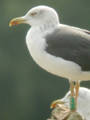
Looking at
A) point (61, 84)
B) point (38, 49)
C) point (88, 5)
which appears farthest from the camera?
point (88, 5)

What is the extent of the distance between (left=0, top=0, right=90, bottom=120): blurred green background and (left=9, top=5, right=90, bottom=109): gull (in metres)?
9.27

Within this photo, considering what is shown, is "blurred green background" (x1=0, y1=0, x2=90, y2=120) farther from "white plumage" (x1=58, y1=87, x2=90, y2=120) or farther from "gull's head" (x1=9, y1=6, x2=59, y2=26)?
"gull's head" (x1=9, y1=6, x2=59, y2=26)

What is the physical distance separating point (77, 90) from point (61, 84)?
949 centimetres

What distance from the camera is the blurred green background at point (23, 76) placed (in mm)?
15398

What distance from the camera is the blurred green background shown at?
15398 millimetres

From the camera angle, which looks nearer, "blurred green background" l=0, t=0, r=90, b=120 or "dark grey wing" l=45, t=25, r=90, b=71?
"dark grey wing" l=45, t=25, r=90, b=71

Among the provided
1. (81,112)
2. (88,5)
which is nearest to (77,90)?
(81,112)

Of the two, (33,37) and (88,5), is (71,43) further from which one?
(88,5)

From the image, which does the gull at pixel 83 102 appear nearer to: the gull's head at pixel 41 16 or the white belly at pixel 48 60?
the white belly at pixel 48 60

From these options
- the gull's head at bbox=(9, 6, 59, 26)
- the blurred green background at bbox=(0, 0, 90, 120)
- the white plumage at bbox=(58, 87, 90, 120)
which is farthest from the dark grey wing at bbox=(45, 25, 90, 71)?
the blurred green background at bbox=(0, 0, 90, 120)

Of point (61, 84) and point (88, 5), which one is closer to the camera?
point (61, 84)

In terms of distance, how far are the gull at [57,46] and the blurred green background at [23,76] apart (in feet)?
30.4

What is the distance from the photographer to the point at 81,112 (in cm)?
584

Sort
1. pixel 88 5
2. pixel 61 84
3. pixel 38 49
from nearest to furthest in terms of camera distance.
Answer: pixel 38 49, pixel 61 84, pixel 88 5
